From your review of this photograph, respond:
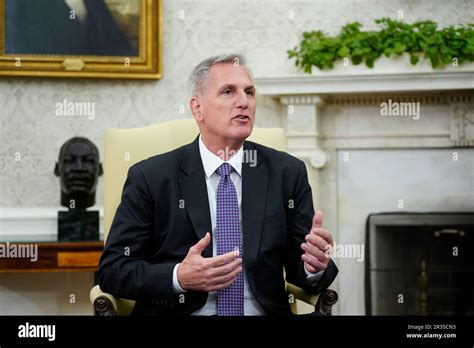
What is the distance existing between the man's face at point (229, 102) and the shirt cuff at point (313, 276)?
10.0 inches

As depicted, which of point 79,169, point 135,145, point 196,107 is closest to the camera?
point 196,107

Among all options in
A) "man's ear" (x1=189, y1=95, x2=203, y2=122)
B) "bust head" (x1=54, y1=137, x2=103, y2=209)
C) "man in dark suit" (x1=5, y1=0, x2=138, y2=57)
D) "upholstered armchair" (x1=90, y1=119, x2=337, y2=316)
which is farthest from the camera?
"man in dark suit" (x1=5, y1=0, x2=138, y2=57)

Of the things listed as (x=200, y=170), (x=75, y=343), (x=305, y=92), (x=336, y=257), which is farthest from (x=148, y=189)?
(x=336, y=257)

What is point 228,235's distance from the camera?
50.2 inches

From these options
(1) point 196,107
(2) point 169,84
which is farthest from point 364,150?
(1) point 196,107

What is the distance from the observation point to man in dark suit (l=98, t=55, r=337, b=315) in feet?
4.11

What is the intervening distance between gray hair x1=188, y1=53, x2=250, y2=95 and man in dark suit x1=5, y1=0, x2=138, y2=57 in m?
1.20

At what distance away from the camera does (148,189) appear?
131 cm

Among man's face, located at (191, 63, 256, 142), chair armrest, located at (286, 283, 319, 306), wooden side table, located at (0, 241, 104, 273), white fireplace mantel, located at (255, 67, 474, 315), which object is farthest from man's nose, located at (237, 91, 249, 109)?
white fireplace mantel, located at (255, 67, 474, 315)

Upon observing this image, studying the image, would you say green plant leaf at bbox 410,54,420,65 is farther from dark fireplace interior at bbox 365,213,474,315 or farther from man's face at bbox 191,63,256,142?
man's face at bbox 191,63,256,142

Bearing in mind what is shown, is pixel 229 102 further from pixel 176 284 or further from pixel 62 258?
pixel 62 258

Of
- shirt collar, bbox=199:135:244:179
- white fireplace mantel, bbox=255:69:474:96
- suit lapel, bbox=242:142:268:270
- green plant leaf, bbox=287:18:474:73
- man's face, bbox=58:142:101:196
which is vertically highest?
green plant leaf, bbox=287:18:474:73

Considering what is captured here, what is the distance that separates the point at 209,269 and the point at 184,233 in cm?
→ 15

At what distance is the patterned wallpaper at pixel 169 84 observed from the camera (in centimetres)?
257
